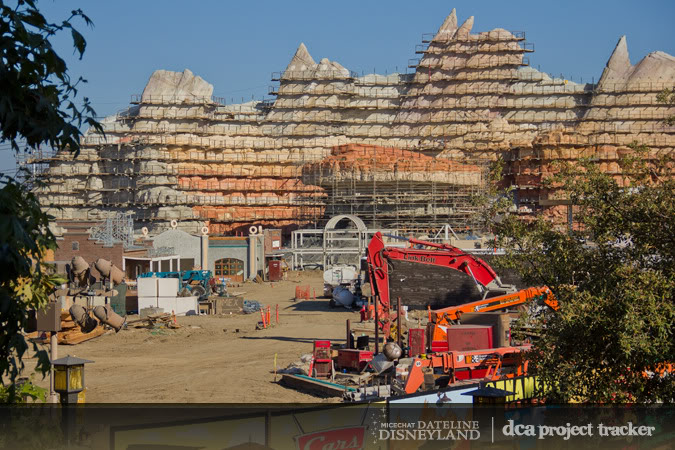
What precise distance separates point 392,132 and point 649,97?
24850mm

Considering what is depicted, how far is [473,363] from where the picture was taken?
18219 mm

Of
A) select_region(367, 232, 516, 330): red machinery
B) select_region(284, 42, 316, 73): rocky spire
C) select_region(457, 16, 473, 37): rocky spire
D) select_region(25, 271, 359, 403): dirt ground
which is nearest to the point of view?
select_region(25, 271, 359, 403): dirt ground

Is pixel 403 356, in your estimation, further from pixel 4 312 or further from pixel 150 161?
pixel 150 161

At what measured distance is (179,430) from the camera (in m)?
9.86

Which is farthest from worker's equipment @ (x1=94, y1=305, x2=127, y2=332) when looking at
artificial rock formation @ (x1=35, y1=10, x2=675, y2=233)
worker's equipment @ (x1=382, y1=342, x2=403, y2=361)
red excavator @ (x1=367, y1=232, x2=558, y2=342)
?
artificial rock formation @ (x1=35, y1=10, x2=675, y2=233)

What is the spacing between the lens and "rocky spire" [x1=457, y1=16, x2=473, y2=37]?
279 ft

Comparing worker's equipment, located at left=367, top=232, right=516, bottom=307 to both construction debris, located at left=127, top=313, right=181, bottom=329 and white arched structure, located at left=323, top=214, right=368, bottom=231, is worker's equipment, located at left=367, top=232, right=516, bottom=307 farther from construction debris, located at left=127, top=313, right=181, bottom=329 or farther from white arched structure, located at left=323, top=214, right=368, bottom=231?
white arched structure, located at left=323, top=214, right=368, bottom=231

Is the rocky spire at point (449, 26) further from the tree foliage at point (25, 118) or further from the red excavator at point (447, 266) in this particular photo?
the tree foliage at point (25, 118)

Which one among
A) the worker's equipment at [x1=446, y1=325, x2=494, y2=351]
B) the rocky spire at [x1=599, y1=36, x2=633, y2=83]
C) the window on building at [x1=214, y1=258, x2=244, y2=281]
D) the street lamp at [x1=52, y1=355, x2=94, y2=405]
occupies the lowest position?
the worker's equipment at [x1=446, y1=325, x2=494, y2=351]

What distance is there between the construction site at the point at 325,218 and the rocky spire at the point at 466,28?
4.4 inches

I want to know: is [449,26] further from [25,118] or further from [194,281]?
[25,118]

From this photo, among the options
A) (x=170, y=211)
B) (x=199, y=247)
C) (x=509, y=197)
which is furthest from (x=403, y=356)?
(x=170, y=211)

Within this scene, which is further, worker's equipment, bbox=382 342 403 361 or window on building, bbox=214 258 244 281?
window on building, bbox=214 258 244 281

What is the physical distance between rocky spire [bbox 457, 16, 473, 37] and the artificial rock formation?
14 cm
